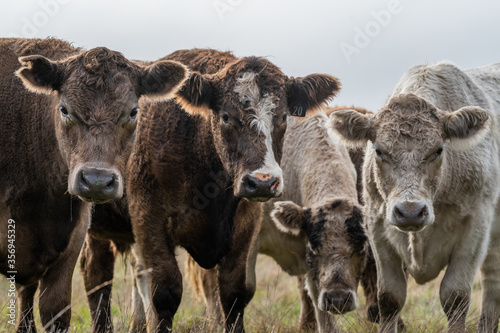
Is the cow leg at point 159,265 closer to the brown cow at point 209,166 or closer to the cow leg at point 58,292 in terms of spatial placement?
the brown cow at point 209,166

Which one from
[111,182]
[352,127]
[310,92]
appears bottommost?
[352,127]

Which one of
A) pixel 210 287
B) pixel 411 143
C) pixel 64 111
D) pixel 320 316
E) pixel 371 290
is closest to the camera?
pixel 64 111

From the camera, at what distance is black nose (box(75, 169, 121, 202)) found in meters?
4.92

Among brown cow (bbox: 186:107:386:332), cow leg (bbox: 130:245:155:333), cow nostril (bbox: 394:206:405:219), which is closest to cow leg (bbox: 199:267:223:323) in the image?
brown cow (bbox: 186:107:386:332)

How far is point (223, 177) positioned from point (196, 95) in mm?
773

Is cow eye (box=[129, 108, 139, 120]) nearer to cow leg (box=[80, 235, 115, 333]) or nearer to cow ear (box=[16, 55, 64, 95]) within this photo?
cow ear (box=[16, 55, 64, 95])

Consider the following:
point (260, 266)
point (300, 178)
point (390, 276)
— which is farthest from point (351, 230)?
point (260, 266)

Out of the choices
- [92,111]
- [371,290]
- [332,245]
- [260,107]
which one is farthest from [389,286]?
[92,111]

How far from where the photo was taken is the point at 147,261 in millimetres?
6391

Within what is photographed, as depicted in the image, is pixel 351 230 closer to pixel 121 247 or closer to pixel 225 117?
pixel 225 117

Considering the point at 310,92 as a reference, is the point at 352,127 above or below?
below

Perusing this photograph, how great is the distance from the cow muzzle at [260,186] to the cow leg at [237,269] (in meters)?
1.00

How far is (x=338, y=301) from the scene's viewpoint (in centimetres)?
669

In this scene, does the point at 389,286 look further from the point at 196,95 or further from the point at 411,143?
the point at 196,95
